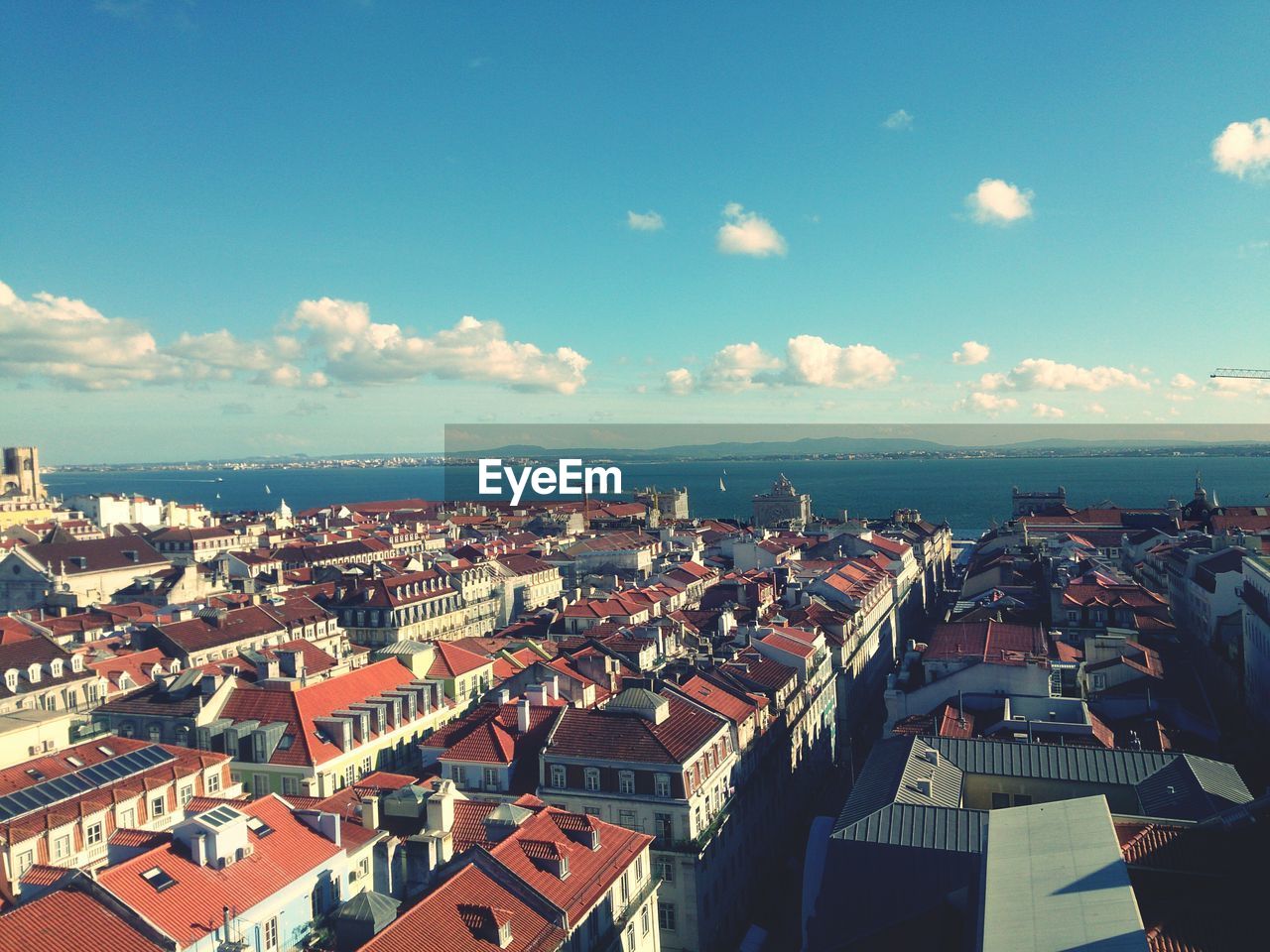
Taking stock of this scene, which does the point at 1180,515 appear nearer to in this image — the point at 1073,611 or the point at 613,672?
the point at 1073,611

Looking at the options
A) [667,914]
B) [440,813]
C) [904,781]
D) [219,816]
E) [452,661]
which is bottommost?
[667,914]

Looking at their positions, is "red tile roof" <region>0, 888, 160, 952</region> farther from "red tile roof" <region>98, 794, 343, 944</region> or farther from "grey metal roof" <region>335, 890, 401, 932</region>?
"grey metal roof" <region>335, 890, 401, 932</region>

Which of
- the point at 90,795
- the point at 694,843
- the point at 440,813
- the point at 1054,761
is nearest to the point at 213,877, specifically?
the point at 440,813

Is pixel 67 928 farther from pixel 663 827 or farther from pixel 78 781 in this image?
pixel 663 827

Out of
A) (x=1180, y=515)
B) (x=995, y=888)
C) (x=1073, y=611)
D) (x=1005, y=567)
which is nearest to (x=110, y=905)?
(x=995, y=888)

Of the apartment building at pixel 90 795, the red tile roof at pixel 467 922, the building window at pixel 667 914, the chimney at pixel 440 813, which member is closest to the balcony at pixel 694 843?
the building window at pixel 667 914

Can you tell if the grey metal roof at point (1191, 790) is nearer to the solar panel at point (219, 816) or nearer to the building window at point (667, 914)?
the building window at point (667, 914)

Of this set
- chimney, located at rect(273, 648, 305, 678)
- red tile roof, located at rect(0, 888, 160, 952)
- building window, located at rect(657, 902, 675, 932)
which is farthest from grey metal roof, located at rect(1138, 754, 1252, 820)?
chimney, located at rect(273, 648, 305, 678)
